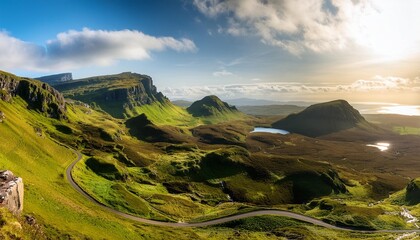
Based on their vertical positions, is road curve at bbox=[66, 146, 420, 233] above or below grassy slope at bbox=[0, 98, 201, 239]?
below

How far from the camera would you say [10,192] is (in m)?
34.5

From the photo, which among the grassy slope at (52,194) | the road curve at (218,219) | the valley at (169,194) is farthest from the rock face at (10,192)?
the road curve at (218,219)

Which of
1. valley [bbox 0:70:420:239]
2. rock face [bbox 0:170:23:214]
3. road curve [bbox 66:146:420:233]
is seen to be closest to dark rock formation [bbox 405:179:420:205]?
valley [bbox 0:70:420:239]

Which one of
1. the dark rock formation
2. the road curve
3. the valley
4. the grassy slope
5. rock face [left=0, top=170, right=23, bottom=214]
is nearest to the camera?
rock face [left=0, top=170, right=23, bottom=214]

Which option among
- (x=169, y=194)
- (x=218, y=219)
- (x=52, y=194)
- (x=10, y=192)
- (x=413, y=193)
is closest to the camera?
(x=10, y=192)

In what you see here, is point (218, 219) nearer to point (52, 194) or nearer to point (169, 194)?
point (169, 194)

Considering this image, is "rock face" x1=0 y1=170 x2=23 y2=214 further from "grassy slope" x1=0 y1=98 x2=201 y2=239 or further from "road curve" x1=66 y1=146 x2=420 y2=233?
"road curve" x1=66 y1=146 x2=420 y2=233

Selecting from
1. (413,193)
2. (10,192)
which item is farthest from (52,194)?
(413,193)

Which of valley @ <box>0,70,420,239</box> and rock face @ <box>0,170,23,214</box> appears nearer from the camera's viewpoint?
rock face @ <box>0,170,23,214</box>

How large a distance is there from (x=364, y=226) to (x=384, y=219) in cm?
1442

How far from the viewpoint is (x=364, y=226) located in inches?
4791

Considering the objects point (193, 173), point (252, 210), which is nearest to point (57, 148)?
point (193, 173)

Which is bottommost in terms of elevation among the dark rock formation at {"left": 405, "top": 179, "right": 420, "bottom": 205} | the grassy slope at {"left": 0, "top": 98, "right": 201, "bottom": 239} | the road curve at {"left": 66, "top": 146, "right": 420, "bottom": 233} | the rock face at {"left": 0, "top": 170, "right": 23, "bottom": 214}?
the dark rock formation at {"left": 405, "top": 179, "right": 420, "bottom": 205}

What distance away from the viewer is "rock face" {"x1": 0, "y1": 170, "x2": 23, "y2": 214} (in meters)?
33.2
